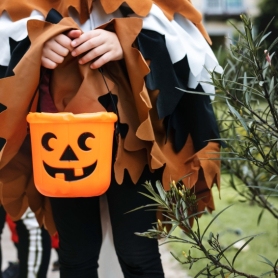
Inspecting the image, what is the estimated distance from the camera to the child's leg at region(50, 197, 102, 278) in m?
1.60

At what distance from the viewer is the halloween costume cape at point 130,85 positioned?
1.43 meters

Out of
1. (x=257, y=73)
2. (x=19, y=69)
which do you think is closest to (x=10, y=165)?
(x=19, y=69)

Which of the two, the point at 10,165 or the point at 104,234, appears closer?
the point at 10,165

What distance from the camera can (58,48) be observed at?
4.65 feet

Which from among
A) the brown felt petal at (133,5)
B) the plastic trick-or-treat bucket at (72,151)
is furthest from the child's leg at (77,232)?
the brown felt petal at (133,5)

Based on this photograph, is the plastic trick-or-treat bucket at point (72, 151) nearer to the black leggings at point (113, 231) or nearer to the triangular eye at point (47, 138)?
the triangular eye at point (47, 138)

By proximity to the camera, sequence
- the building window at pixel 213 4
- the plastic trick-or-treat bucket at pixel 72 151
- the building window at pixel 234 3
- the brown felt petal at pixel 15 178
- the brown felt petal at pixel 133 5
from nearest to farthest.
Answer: the plastic trick-or-treat bucket at pixel 72 151 → the brown felt petal at pixel 133 5 → the brown felt petal at pixel 15 178 → the building window at pixel 234 3 → the building window at pixel 213 4

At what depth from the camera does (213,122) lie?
64.1 inches

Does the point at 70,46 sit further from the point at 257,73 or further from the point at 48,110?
the point at 257,73

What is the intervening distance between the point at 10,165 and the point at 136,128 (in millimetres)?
417

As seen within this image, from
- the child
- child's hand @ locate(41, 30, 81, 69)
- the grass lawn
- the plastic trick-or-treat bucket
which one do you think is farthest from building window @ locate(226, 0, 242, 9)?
the plastic trick-or-treat bucket

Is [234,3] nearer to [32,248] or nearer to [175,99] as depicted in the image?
[32,248]

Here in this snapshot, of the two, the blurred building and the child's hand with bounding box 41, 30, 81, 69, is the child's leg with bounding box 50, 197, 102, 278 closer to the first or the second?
the child's hand with bounding box 41, 30, 81, 69

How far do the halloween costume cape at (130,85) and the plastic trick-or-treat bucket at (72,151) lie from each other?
93 millimetres
